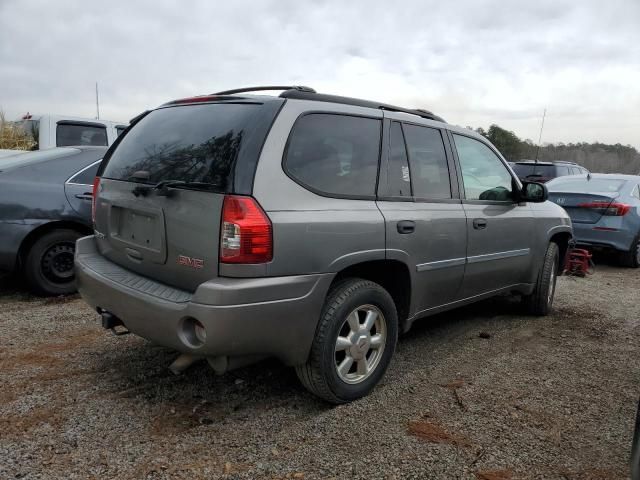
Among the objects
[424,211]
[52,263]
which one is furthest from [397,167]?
[52,263]

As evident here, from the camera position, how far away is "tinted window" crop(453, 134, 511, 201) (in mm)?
3885

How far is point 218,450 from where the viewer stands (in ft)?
8.20

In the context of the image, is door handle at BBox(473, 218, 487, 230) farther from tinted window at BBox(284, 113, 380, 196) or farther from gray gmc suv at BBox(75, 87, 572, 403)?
tinted window at BBox(284, 113, 380, 196)

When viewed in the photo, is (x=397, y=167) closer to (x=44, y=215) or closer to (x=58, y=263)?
(x=44, y=215)

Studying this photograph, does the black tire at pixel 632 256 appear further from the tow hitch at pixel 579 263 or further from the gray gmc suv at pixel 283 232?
the gray gmc suv at pixel 283 232

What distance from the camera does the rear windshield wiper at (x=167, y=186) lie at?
8.39 feet

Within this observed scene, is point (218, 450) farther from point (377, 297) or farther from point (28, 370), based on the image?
point (28, 370)

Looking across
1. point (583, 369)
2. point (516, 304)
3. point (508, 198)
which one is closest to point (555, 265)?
point (516, 304)

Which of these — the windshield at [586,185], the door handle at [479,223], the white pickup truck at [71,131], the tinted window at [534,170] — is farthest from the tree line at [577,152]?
the door handle at [479,223]

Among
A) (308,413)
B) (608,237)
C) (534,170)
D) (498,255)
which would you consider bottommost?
(308,413)

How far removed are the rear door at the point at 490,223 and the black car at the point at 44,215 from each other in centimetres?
353

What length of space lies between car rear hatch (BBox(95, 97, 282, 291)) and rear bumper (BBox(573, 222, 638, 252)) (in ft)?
21.0

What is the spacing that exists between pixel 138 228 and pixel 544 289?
3713 mm

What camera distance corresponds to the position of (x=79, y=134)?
304 inches
